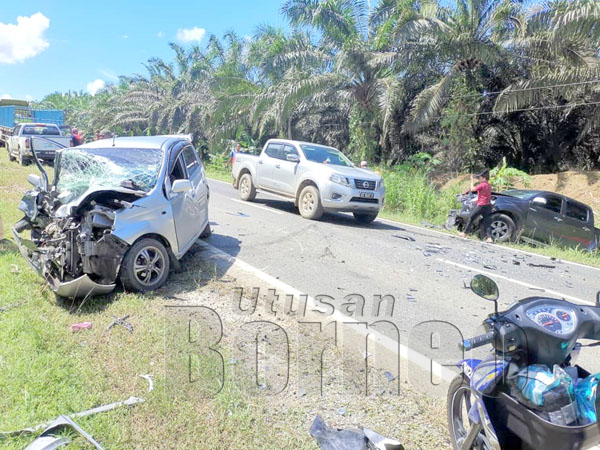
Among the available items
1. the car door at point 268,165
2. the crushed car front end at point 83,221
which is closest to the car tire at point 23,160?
the car door at point 268,165

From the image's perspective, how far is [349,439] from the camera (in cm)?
304

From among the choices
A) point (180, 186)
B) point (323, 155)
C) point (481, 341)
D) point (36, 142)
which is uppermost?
point (323, 155)

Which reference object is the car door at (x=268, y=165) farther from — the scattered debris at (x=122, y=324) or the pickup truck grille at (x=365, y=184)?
the scattered debris at (x=122, y=324)

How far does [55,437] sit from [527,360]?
271 centimetres

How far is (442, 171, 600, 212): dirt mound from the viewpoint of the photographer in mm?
17531

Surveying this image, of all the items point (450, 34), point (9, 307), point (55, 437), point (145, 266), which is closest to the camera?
point (55, 437)

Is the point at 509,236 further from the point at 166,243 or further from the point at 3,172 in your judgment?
the point at 3,172

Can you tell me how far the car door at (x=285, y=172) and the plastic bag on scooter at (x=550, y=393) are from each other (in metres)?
9.75

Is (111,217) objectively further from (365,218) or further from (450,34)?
(450,34)

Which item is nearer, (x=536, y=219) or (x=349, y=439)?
(x=349, y=439)

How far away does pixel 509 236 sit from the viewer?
36.8ft

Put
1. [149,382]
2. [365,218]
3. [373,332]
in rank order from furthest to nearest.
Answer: [365,218] < [373,332] < [149,382]

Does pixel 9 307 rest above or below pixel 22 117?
below

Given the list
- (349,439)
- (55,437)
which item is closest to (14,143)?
(55,437)
